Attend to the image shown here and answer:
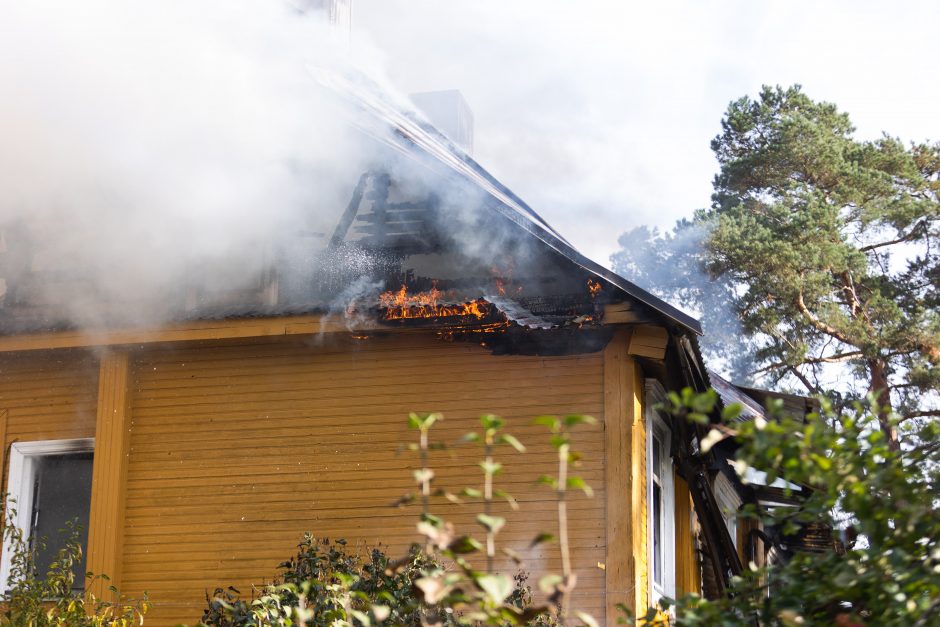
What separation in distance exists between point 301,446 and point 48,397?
225cm

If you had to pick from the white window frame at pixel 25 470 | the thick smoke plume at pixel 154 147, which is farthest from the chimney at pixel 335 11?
the white window frame at pixel 25 470

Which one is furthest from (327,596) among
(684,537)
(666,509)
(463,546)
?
(684,537)

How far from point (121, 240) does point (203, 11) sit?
208cm

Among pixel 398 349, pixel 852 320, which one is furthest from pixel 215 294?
pixel 852 320

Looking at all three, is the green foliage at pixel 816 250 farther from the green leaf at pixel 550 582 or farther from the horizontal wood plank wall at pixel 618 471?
the green leaf at pixel 550 582

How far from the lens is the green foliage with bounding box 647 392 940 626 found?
2.83 meters

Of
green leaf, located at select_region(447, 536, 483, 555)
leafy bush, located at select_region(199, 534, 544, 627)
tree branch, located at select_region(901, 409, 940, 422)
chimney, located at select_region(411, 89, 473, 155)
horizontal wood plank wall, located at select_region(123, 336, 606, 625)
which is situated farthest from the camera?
tree branch, located at select_region(901, 409, 940, 422)

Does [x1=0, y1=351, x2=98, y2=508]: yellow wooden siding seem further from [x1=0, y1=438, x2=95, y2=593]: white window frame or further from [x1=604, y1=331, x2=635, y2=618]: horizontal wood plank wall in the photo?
[x1=604, y1=331, x2=635, y2=618]: horizontal wood plank wall

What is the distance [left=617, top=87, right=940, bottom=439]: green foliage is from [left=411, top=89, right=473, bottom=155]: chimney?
7.40 m

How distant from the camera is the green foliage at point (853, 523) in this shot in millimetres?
2830

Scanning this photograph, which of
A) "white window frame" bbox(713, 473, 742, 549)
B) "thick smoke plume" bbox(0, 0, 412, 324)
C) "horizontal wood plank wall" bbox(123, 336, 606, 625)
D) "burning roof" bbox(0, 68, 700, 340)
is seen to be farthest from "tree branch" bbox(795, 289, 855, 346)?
"thick smoke plume" bbox(0, 0, 412, 324)

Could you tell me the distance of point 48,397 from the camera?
29.6 feet

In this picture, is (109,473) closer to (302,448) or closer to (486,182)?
(302,448)

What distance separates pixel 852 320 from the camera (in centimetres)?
2064
